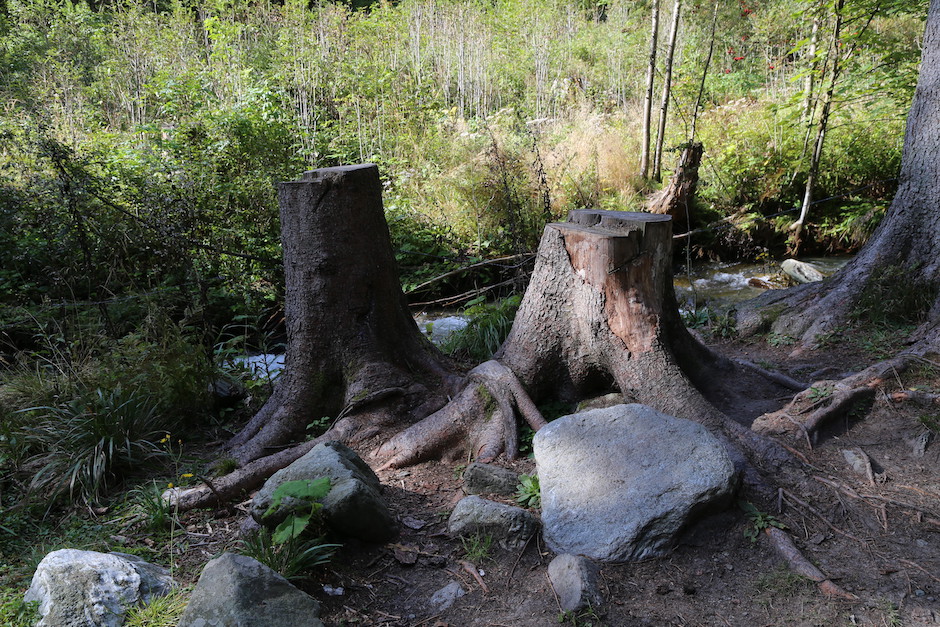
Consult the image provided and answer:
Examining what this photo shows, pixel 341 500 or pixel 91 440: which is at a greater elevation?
pixel 341 500

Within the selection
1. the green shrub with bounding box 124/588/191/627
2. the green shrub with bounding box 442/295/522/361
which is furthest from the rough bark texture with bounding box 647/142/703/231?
the green shrub with bounding box 124/588/191/627

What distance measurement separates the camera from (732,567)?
246cm

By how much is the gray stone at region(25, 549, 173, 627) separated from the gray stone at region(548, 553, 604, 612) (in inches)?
58.4

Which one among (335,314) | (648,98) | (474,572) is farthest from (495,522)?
(648,98)

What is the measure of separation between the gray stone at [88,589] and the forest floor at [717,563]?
0.27m

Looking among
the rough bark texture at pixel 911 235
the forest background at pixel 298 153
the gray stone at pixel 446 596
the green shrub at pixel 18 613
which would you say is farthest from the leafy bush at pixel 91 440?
the rough bark texture at pixel 911 235

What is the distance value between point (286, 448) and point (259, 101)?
6613 mm

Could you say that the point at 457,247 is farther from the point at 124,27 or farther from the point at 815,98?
the point at 124,27

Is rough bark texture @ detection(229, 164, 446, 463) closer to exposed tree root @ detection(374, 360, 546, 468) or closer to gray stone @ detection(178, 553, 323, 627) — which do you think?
exposed tree root @ detection(374, 360, 546, 468)

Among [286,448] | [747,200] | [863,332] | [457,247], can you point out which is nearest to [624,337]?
[286,448]

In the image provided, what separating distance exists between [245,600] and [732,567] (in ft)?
5.84

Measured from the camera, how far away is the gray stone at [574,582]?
2.28 m

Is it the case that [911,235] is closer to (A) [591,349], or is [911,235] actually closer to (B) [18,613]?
(A) [591,349]

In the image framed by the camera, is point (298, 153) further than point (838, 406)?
Yes
